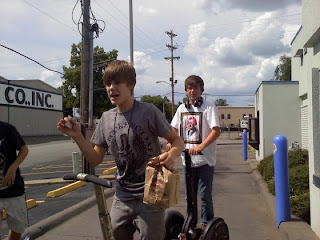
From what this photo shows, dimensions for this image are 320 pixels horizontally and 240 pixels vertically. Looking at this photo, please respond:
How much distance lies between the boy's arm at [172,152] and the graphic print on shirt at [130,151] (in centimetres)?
19

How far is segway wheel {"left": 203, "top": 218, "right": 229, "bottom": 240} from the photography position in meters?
3.79

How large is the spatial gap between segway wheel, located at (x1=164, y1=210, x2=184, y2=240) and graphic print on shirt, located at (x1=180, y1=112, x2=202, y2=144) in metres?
0.89

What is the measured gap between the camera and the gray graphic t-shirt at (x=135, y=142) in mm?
2754

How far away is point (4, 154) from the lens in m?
3.99

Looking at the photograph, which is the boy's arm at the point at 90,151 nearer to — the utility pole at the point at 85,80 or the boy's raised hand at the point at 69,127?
the boy's raised hand at the point at 69,127

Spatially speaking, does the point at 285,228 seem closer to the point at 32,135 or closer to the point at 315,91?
the point at 315,91

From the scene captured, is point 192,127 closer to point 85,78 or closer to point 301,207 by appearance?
point 301,207

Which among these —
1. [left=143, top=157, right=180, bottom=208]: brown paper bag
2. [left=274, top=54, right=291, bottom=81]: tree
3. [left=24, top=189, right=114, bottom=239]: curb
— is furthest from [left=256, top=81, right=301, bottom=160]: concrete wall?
[left=274, top=54, right=291, bottom=81]: tree

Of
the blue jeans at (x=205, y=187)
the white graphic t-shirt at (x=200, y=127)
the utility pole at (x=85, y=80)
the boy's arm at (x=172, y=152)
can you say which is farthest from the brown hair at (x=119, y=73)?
the utility pole at (x=85, y=80)

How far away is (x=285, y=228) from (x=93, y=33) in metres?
9.87

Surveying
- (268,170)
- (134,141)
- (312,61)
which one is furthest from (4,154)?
(268,170)

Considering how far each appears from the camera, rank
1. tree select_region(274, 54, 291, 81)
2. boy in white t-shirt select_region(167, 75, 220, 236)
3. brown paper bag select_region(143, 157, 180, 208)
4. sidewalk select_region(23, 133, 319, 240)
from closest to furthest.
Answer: brown paper bag select_region(143, 157, 180, 208)
boy in white t-shirt select_region(167, 75, 220, 236)
sidewalk select_region(23, 133, 319, 240)
tree select_region(274, 54, 291, 81)

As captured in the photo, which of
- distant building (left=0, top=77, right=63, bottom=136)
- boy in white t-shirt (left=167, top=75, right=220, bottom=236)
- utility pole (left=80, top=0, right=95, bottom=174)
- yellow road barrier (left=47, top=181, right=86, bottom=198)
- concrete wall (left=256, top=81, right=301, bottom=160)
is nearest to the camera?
boy in white t-shirt (left=167, top=75, right=220, bottom=236)

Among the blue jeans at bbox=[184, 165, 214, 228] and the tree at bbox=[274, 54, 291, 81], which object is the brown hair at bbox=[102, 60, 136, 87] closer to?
the blue jeans at bbox=[184, 165, 214, 228]
